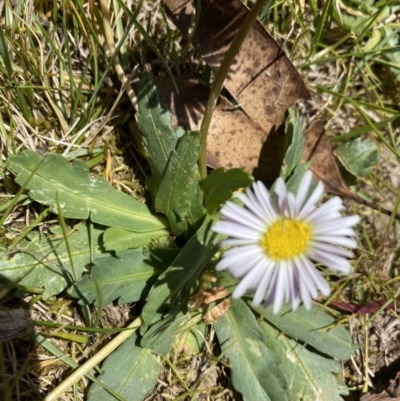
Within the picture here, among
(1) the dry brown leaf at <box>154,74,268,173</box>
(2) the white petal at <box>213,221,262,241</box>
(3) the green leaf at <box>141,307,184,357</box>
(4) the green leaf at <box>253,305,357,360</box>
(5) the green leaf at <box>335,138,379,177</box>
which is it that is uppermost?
(5) the green leaf at <box>335,138,379,177</box>

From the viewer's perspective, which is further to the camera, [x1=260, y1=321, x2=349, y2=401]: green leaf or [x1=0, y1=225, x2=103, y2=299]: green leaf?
[x1=260, y1=321, x2=349, y2=401]: green leaf

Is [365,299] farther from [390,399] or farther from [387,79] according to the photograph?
[387,79]

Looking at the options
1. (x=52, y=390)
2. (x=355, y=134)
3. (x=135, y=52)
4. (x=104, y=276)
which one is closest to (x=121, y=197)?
(x=104, y=276)

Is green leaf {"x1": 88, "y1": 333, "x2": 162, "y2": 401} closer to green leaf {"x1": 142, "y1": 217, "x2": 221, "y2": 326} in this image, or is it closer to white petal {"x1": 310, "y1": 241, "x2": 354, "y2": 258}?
green leaf {"x1": 142, "y1": 217, "x2": 221, "y2": 326}

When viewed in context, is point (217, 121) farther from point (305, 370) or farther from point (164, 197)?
point (305, 370)

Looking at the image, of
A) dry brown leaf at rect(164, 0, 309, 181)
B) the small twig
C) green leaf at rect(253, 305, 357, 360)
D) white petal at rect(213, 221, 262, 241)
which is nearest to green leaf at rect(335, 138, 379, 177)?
dry brown leaf at rect(164, 0, 309, 181)

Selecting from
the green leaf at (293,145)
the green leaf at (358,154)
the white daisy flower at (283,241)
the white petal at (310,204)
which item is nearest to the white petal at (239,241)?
the white daisy flower at (283,241)

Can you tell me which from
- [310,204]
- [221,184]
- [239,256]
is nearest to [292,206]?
[310,204]
